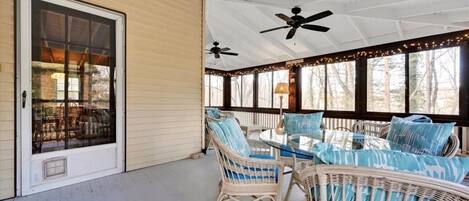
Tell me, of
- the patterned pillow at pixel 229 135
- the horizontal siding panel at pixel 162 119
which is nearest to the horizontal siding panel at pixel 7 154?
the horizontal siding panel at pixel 162 119

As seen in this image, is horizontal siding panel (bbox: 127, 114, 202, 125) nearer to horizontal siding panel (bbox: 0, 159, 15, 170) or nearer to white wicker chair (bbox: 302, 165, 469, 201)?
horizontal siding panel (bbox: 0, 159, 15, 170)

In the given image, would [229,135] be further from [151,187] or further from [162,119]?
[162,119]

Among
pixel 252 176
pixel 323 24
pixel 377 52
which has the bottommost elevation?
pixel 252 176

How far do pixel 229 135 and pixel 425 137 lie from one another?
1897 mm

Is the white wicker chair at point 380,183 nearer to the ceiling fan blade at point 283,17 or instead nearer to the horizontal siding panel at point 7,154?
the horizontal siding panel at point 7,154

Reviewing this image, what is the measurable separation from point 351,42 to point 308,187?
6.36 m

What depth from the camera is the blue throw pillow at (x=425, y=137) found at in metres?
2.39

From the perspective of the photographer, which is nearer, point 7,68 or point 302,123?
point 7,68

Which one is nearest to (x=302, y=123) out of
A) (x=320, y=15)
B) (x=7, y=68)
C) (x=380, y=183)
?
(x=320, y=15)

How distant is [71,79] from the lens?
3215 millimetres

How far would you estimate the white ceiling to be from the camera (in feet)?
14.5

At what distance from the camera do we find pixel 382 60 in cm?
636

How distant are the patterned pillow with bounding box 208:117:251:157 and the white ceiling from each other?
9.84 feet

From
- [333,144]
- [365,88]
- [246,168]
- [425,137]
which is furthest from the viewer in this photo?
[365,88]
